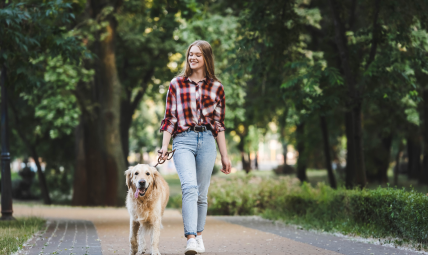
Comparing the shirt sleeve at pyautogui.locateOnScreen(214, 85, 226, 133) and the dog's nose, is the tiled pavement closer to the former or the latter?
the dog's nose

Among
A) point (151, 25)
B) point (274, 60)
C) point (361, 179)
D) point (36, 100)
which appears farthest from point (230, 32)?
point (361, 179)

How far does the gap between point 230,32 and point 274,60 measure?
6.46m

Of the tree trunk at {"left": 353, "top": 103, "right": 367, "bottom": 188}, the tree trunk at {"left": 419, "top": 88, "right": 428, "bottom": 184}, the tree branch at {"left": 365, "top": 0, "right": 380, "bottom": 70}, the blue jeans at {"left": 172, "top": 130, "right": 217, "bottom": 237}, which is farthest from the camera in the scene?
the tree trunk at {"left": 419, "top": 88, "right": 428, "bottom": 184}

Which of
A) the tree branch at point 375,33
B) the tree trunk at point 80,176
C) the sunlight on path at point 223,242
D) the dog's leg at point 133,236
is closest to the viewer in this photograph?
the dog's leg at point 133,236

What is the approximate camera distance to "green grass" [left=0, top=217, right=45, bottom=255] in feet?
21.3

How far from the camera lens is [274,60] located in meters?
11.5

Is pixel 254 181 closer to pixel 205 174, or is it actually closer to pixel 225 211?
pixel 225 211

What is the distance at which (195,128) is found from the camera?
5352mm

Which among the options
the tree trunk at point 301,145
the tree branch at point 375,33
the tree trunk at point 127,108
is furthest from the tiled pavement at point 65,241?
the tree trunk at point 301,145

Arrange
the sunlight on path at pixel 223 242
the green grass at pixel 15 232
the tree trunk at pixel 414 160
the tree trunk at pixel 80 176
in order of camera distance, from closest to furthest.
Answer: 1. the sunlight on path at pixel 223 242
2. the green grass at pixel 15 232
3. the tree trunk at pixel 80 176
4. the tree trunk at pixel 414 160

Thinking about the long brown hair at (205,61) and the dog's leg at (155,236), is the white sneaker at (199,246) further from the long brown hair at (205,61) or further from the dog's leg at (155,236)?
the long brown hair at (205,61)

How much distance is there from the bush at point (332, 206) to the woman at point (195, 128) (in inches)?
116

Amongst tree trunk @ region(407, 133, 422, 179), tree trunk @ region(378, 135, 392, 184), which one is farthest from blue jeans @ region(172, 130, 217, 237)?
tree trunk @ region(407, 133, 422, 179)

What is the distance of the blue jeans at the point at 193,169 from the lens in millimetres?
5234
